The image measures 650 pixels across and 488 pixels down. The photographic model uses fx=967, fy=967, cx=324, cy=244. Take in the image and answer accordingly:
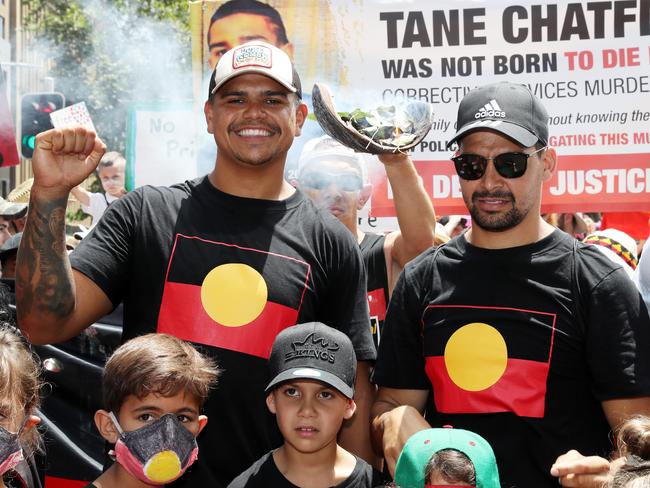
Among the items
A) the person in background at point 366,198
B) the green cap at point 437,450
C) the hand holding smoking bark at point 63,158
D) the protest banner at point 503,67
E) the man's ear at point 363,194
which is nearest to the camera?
the green cap at point 437,450

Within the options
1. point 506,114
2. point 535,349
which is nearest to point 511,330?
point 535,349

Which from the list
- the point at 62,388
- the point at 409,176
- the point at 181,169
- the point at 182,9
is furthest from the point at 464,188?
the point at 182,9

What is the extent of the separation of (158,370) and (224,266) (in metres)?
0.43

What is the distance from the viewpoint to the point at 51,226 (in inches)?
124

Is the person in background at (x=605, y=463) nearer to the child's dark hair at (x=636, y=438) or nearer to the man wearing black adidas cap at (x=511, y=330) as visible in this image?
the child's dark hair at (x=636, y=438)

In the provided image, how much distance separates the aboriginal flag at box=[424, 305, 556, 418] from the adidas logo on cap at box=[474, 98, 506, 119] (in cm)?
70

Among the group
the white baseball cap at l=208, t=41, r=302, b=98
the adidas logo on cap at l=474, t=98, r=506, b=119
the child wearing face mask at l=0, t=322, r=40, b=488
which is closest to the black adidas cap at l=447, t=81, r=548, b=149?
the adidas logo on cap at l=474, t=98, r=506, b=119

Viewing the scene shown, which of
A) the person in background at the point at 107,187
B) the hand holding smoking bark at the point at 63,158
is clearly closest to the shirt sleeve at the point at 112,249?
the hand holding smoking bark at the point at 63,158

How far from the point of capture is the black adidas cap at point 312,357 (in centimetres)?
327

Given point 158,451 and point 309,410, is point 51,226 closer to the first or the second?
point 158,451

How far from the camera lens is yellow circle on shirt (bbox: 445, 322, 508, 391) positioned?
326cm

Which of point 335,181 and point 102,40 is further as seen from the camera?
point 102,40

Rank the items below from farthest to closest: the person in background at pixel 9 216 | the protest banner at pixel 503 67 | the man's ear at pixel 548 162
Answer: the person in background at pixel 9 216 → the protest banner at pixel 503 67 → the man's ear at pixel 548 162

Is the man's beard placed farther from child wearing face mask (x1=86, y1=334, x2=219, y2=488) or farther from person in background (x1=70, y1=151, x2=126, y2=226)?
person in background (x1=70, y1=151, x2=126, y2=226)
